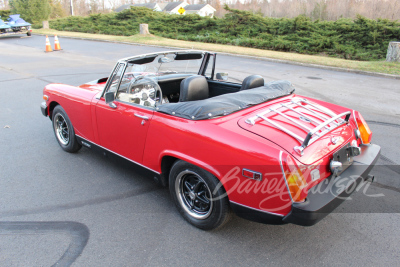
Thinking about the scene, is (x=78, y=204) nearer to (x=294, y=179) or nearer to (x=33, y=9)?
(x=294, y=179)

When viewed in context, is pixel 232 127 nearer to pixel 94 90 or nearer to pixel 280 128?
pixel 280 128

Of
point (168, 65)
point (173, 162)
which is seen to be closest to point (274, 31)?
point (168, 65)

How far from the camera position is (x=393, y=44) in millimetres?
12930

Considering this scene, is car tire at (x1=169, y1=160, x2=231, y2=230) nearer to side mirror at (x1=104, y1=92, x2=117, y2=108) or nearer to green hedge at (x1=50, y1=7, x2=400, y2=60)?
side mirror at (x1=104, y1=92, x2=117, y2=108)

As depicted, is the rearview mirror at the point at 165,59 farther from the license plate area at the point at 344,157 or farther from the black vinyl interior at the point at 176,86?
the license plate area at the point at 344,157

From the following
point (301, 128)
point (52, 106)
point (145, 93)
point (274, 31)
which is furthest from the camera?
point (274, 31)

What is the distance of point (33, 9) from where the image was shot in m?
34.1

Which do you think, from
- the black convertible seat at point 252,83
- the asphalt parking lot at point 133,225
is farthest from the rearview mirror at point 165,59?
the asphalt parking lot at point 133,225

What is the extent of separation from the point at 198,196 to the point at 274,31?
780 inches

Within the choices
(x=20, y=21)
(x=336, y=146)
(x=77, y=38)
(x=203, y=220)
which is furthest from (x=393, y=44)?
(x=20, y=21)

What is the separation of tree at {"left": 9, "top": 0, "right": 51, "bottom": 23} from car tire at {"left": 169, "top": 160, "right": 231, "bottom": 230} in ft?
125

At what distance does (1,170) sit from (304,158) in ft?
13.1

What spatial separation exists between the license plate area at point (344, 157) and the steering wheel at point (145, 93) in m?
1.94

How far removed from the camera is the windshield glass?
3.77 m
